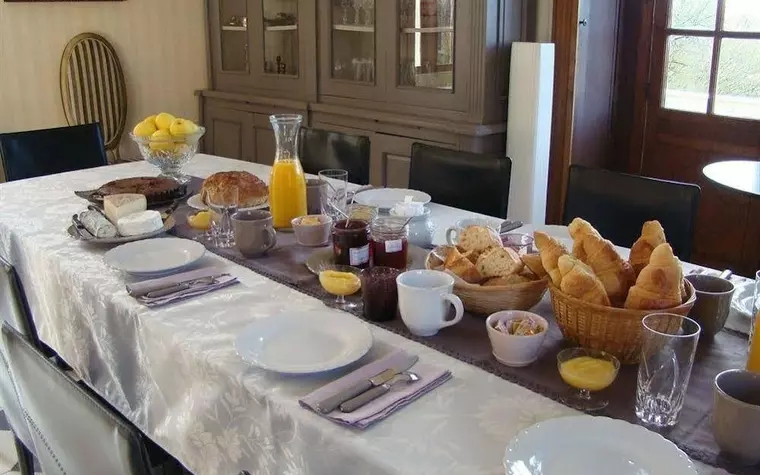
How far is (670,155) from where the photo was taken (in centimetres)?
320

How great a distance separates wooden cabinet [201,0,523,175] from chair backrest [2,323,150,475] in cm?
212

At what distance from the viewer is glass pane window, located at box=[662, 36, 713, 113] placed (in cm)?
302

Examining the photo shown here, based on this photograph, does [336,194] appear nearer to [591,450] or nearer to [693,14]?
[591,450]

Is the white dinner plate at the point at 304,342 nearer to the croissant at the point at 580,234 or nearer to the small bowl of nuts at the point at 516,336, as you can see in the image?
the small bowl of nuts at the point at 516,336

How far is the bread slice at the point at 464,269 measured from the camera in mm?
1223

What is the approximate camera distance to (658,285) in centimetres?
102

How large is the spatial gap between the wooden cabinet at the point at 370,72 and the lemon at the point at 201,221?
137cm

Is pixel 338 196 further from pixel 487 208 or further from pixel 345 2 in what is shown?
pixel 345 2

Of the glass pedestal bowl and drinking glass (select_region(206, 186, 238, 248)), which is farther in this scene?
the glass pedestal bowl

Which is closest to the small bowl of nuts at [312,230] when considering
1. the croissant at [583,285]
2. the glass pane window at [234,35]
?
A: the croissant at [583,285]

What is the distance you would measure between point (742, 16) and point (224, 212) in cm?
230

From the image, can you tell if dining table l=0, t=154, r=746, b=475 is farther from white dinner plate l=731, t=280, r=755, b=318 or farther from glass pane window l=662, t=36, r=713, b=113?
glass pane window l=662, t=36, r=713, b=113

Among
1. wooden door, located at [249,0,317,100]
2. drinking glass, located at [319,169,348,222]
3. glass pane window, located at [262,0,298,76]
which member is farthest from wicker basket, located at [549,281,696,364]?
glass pane window, located at [262,0,298,76]

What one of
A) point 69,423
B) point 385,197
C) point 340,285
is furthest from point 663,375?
point 385,197
